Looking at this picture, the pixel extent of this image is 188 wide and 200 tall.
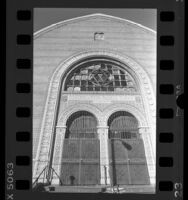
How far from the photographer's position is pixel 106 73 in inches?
504

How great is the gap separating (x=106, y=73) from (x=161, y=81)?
8883mm

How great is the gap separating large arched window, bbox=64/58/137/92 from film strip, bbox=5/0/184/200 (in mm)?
7980

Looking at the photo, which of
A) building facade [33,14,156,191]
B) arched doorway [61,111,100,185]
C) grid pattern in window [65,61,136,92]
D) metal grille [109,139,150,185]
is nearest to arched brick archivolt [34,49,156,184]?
building facade [33,14,156,191]

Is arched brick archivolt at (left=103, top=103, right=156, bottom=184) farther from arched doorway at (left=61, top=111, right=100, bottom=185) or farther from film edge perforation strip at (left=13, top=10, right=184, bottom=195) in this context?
film edge perforation strip at (left=13, top=10, right=184, bottom=195)

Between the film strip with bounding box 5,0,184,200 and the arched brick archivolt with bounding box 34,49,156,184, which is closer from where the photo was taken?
the film strip with bounding box 5,0,184,200

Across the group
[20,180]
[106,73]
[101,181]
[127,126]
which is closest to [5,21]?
[20,180]

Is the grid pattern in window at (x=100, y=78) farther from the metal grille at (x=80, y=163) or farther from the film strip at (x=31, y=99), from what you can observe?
the film strip at (x=31, y=99)

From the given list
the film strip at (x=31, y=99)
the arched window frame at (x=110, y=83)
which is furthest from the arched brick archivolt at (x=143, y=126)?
the film strip at (x=31, y=99)

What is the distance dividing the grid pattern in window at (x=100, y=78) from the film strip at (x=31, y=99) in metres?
7.98

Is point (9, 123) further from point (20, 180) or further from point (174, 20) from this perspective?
point (174, 20)

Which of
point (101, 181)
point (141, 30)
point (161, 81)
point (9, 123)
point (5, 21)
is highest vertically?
point (141, 30)

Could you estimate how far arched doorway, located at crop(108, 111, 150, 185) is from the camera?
10422mm

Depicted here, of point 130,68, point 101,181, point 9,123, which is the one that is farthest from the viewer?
point 130,68

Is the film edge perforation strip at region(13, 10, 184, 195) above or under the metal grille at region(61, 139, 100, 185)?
above
